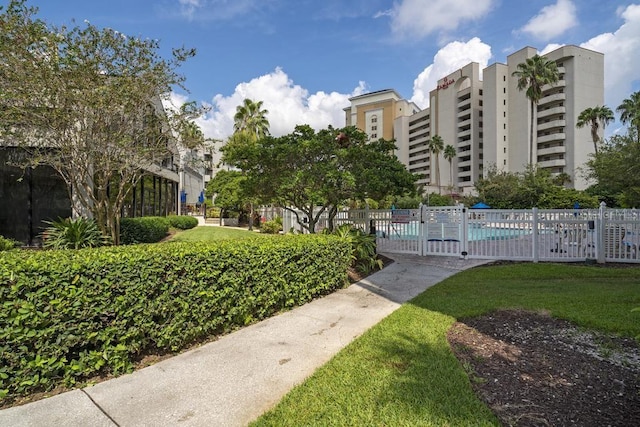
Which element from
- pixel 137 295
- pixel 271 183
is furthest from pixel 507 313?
pixel 271 183

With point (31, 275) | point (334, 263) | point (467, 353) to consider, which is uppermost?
point (31, 275)

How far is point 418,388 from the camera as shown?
296 centimetres

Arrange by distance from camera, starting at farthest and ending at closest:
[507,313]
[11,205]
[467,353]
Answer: [11,205] < [507,313] < [467,353]

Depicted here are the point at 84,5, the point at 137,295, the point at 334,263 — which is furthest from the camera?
the point at 84,5

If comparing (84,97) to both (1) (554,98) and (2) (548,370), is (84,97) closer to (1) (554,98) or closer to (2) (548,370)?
(2) (548,370)

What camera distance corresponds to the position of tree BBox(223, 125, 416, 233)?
885cm

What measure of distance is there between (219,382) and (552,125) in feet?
218

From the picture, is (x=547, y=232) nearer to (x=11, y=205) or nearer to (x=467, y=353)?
(x=467, y=353)

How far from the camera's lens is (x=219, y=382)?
3164 mm

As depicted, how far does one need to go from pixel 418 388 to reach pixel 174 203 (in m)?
24.2

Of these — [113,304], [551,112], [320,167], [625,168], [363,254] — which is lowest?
[363,254]

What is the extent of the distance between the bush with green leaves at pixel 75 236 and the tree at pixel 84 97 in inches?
13.3

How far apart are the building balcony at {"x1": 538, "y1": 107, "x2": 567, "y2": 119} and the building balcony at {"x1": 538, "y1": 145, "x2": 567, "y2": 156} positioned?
529 cm

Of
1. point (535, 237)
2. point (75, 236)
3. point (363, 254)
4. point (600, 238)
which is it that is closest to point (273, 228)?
point (75, 236)
